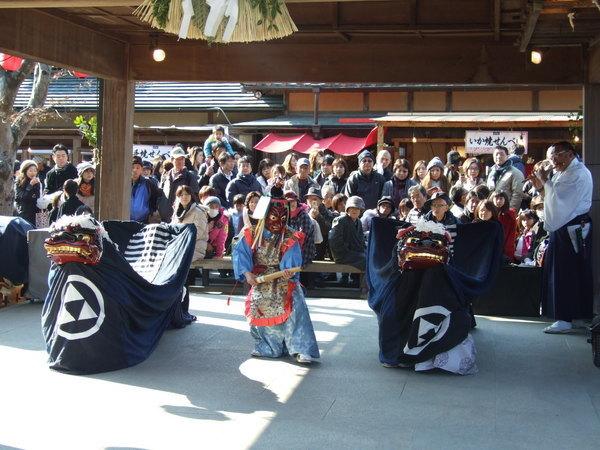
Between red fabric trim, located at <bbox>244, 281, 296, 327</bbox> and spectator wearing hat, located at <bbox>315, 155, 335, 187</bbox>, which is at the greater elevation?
spectator wearing hat, located at <bbox>315, 155, 335, 187</bbox>

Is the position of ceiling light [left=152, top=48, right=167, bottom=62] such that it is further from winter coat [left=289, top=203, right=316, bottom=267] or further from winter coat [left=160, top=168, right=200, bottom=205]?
winter coat [left=160, top=168, right=200, bottom=205]

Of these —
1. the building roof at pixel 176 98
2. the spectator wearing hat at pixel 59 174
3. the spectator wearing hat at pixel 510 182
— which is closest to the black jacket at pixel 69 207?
the spectator wearing hat at pixel 59 174

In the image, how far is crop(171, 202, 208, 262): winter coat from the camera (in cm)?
1095

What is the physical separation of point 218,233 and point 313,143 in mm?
8510

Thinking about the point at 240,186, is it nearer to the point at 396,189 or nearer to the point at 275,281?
the point at 396,189

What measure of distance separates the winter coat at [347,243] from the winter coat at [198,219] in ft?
5.41

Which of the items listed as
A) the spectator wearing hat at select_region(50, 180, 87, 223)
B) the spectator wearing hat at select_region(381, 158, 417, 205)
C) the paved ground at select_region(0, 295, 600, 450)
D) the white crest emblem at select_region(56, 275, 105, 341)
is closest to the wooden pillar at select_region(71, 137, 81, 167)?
the spectator wearing hat at select_region(50, 180, 87, 223)

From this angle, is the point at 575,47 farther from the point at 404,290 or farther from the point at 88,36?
the point at 88,36

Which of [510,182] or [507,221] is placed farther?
[510,182]

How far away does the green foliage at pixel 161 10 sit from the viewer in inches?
247

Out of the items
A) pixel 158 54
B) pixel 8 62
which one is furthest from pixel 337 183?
pixel 8 62

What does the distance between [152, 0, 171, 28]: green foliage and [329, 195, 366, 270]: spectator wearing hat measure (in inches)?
218

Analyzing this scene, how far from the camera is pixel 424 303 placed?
7.43 meters

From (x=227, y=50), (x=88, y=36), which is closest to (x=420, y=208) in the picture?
(x=227, y=50)
